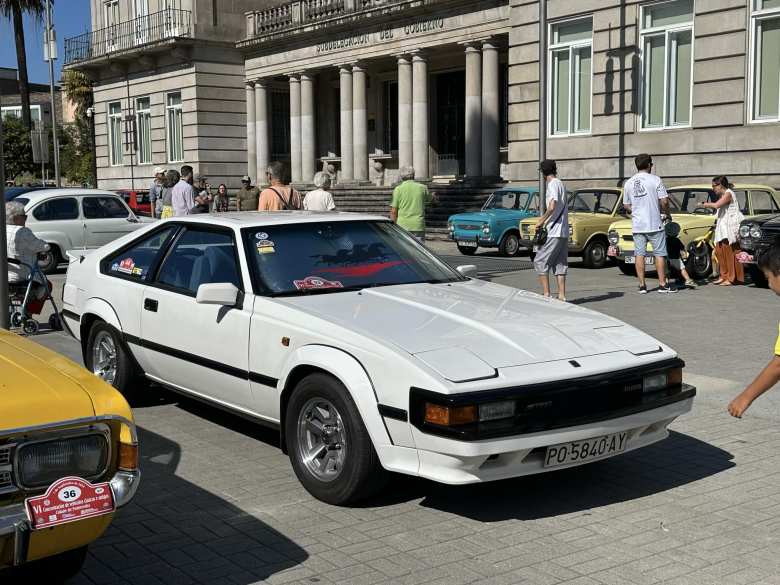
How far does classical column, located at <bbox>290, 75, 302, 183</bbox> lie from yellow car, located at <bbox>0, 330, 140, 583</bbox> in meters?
33.6

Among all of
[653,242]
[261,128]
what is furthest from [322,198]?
[261,128]

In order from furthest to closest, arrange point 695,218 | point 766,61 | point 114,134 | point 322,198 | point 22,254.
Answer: point 114,134, point 766,61, point 695,218, point 322,198, point 22,254

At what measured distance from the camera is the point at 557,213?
38.0 ft

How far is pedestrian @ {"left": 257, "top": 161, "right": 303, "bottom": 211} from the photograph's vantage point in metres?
11.2

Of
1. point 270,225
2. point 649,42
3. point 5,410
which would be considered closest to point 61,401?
point 5,410

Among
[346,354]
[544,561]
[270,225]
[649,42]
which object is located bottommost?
[544,561]

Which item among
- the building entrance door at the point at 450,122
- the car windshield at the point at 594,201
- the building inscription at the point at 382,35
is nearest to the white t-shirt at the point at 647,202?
the car windshield at the point at 594,201

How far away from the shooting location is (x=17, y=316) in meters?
10.7

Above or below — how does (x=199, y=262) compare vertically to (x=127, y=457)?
above

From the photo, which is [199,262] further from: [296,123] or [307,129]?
[296,123]

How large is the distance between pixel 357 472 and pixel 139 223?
16.3 m

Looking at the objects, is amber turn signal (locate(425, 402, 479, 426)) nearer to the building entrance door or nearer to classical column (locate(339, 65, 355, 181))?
the building entrance door

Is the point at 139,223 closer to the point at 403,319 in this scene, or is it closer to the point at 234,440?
the point at 234,440

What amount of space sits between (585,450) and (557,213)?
709cm
